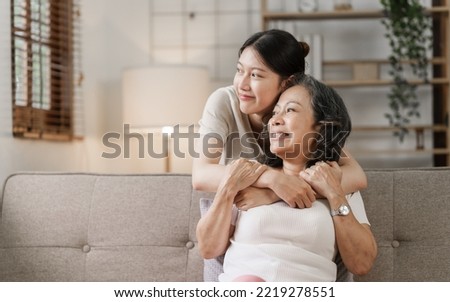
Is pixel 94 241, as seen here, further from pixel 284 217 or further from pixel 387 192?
pixel 387 192

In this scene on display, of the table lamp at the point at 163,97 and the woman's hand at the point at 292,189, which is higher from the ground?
the table lamp at the point at 163,97

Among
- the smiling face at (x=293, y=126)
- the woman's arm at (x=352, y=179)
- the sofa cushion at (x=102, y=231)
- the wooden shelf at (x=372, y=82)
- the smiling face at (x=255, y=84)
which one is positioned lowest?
the sofa cushion at (x=102, y=231)

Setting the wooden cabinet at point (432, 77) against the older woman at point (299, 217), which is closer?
the older woman at point (299, 217)

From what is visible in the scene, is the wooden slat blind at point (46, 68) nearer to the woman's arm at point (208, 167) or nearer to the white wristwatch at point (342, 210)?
the woman's arm at point (208, 167)

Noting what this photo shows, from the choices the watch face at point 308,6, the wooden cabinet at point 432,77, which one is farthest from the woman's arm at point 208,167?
the watch face at point 308,6

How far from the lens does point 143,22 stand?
3.95 meters

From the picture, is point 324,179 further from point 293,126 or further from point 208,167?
point 208,167

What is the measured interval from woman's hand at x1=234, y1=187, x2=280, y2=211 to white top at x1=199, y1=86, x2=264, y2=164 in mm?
240

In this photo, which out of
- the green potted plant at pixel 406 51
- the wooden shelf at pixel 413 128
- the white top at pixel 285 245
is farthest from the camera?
the wooden shelf at pixel 413 128

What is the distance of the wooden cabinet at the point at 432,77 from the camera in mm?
3652

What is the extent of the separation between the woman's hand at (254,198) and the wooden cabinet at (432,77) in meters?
2.21
